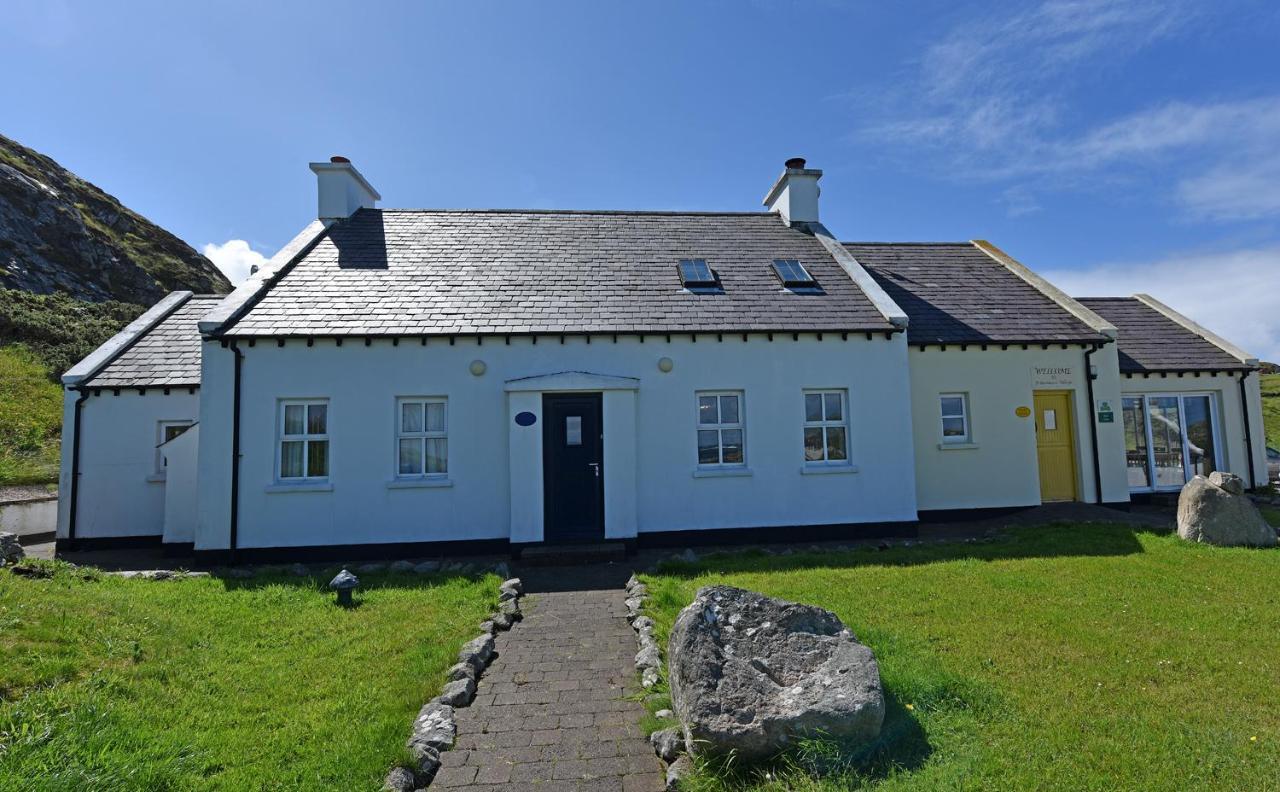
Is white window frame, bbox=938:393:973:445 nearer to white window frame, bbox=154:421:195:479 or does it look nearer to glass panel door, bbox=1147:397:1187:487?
glass panel door, bbox=1147:397:1187:487

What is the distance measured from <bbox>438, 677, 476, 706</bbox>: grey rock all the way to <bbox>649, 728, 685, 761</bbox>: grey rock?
1663mm

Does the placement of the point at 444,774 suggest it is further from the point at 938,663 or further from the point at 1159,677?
the point at 1159,677

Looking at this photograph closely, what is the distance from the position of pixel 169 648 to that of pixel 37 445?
68.8 feet

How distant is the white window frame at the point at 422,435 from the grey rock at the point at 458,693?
640 cm

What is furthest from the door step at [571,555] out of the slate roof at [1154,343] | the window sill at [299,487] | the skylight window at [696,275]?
the slate roof at [1154,343]

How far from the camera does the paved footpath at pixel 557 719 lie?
4.11 meters

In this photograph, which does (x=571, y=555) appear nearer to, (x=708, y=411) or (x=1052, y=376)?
(x=708, y=411)

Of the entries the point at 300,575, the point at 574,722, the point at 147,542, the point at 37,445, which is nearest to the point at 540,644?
the point at 574,722

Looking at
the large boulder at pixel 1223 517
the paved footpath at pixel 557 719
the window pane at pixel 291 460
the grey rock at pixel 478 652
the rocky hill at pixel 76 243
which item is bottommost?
the paved footpath at pixel 557 719

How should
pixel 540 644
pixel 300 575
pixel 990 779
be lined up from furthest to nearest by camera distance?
1. pixel 300 575
2. pixel 540 644
3. pixel 990 779

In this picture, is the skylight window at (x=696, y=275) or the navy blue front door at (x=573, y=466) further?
the skylight window at (x=696, y=275)

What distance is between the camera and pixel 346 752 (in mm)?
4195

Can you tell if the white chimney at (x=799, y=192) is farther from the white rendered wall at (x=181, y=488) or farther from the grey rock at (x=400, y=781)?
the grey rock at (x=400, y=781)

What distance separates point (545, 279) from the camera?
13336 mm
